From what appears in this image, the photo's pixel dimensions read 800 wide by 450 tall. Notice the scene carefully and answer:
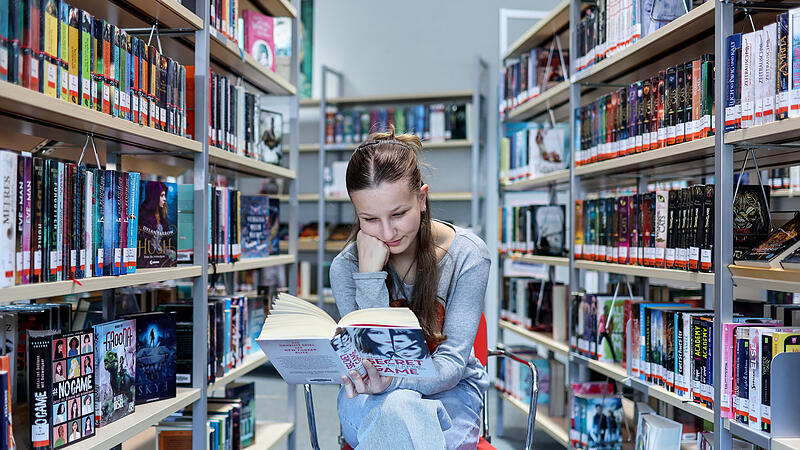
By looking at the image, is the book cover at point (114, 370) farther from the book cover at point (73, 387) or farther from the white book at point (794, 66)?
the white book at point (794, 66)

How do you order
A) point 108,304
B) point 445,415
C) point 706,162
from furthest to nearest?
point 706,162 → point 108,304 → point 445,415

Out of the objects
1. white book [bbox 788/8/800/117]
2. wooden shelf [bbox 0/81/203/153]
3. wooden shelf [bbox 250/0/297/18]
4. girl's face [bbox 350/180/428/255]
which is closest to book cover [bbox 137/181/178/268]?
wooden shelf [bbox 0/81/203/153]

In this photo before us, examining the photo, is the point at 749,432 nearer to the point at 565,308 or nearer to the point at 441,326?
the point at 441,326

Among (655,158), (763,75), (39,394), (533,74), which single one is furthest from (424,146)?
(39,394)

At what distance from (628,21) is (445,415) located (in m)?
1.66

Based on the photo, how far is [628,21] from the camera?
2422 mm

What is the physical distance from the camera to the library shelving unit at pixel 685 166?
1632mm

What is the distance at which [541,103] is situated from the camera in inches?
131

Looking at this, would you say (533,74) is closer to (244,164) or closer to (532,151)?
(532,151)

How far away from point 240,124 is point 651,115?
4.91 feet

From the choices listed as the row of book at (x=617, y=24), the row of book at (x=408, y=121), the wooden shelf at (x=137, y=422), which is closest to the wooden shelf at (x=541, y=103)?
the row of book at (x=617, y=24)

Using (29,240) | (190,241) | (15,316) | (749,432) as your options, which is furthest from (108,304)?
(749,432)

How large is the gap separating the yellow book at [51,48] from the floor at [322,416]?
219cm

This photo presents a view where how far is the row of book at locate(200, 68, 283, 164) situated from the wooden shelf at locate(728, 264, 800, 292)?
1628 millimetres
